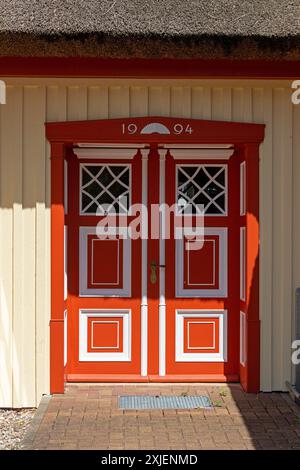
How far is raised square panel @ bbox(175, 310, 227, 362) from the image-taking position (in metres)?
7.15

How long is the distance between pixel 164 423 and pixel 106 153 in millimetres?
2754

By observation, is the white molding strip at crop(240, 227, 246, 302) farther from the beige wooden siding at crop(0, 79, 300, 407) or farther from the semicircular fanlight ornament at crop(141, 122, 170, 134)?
the semicircular fanlight ornament at crop(141, 122, 170, 134)

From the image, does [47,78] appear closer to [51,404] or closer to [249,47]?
[249,47]

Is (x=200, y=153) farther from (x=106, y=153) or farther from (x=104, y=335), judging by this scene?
(x=104, y=335)

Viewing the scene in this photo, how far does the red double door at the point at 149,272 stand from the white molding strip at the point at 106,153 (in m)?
0.03

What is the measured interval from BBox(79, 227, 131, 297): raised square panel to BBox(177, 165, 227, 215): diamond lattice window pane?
738 millimetres

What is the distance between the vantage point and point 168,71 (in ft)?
21.6

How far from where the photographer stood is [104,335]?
23.4ft

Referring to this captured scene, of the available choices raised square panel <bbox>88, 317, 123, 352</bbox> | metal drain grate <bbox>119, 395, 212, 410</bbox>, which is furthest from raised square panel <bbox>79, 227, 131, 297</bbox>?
metal drain grate <bbox>119, 395, 212, 410</bbox>

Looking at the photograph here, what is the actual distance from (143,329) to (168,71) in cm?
259

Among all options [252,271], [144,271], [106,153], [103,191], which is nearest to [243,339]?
[252,271]

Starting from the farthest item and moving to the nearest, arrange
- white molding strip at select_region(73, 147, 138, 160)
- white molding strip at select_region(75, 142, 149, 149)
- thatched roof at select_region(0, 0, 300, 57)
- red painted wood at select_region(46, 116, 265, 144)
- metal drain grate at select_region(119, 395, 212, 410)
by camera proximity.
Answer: white molding strip at select_region(73, 147, 138, 160) < white molding strip at select_region(75, 142, 149, 149) < red painted wood at select_region(46, 116, 265, 144) < metal drain grate at select_region(119, 395, 212, 410) < thatched roof at select_region(0, 0, 300, 57)

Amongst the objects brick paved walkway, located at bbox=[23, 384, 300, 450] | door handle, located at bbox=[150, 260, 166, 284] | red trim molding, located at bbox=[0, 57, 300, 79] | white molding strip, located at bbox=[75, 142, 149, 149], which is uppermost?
red trim molding, located at bbox=[0, 57, 300, 79]
